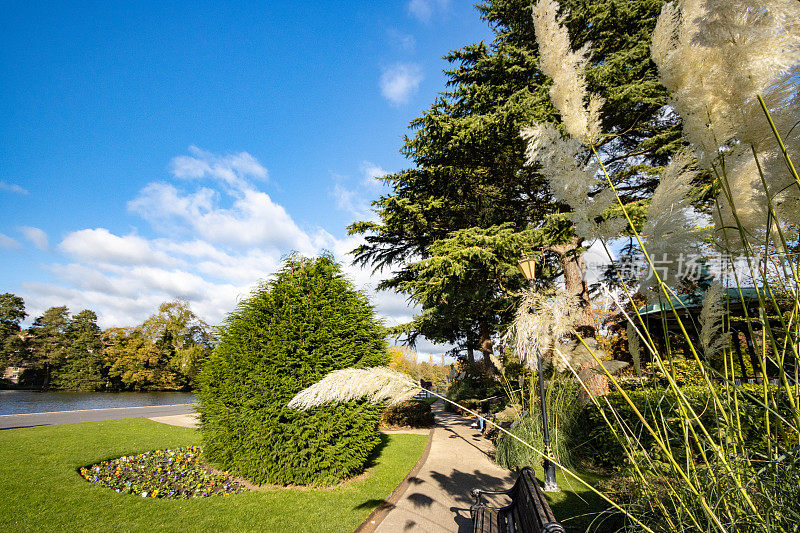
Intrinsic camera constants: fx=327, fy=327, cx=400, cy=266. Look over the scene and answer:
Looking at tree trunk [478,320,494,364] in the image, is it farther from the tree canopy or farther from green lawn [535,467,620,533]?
green lawn [535,467,620,533]

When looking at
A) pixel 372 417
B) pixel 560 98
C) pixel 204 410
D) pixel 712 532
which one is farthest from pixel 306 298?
pixel 712 532

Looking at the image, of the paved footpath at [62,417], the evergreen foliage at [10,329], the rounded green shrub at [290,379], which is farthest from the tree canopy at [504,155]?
the evergreen foliage at [10,329]

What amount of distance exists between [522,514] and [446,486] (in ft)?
9.71

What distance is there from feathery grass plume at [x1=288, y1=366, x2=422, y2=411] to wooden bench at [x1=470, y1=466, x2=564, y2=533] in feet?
3.78

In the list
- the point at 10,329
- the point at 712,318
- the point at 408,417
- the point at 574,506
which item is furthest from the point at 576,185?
the point at 10,329

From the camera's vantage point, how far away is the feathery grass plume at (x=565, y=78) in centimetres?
175

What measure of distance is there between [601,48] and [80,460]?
49.8 feet

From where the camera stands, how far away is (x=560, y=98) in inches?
70.1

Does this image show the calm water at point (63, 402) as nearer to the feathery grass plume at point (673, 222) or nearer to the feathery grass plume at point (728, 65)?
the feathery grass plume at point (673, 222)

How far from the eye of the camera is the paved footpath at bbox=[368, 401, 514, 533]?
4094 millimetres

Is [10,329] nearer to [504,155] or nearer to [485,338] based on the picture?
[485,338]

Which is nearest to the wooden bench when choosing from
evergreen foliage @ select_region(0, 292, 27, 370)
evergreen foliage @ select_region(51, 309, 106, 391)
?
evergreen foliage @ select_region(51, 309, 106, 391)

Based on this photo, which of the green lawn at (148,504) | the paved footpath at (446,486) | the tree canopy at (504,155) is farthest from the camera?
the tree canopy at (504,155)

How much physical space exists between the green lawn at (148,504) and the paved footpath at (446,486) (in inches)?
16.9
